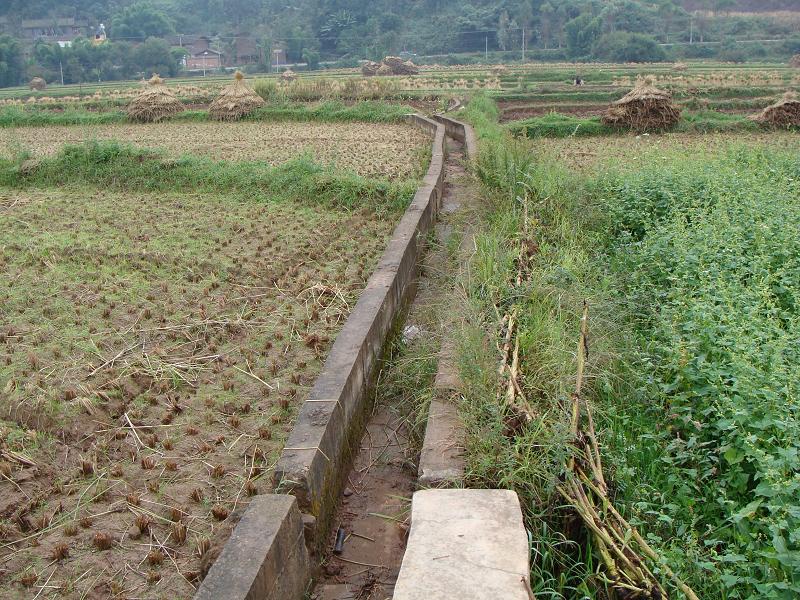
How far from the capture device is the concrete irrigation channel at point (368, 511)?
2.43 meters

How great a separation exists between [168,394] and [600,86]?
26945 mm

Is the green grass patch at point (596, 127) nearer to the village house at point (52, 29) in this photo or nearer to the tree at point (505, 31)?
the tree at point (505, 31)

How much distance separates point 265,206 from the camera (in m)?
8.75

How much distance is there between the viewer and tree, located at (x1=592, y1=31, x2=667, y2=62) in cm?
4766

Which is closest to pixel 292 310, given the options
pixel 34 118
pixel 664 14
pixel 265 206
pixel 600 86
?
pixel 265 206

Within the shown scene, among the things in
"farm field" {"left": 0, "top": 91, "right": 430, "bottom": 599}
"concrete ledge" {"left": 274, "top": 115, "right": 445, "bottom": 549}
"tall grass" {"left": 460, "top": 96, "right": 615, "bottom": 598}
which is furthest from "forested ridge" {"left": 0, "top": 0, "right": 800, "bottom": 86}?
"concrete ledge" {"left": 274, "top": 115, "right": 445, "bottom": 549}

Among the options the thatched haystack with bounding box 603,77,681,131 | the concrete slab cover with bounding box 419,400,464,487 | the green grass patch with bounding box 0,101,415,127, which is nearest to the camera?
the concrete slab cover with bounding box 419,400,464,487

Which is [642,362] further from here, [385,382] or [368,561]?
[368,561]

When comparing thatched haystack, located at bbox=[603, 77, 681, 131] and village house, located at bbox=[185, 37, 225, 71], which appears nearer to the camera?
thatched haystack, located at bbox=[603, 77, 681, 131]

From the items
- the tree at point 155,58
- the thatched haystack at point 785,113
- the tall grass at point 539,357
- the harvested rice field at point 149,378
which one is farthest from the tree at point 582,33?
the tall grass at point 539,357

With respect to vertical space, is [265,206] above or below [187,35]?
below

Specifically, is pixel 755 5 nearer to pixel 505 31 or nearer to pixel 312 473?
pixel 505 31

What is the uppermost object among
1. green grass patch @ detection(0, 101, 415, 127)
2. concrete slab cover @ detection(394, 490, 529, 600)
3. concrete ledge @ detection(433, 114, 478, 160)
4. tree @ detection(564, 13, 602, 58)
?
tree @ detection(564, 13, 602, 58)

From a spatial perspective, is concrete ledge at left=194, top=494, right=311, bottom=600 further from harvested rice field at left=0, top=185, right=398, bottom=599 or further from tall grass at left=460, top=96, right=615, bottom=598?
tall grass at left=460, top=96, right=615, bottom=598
